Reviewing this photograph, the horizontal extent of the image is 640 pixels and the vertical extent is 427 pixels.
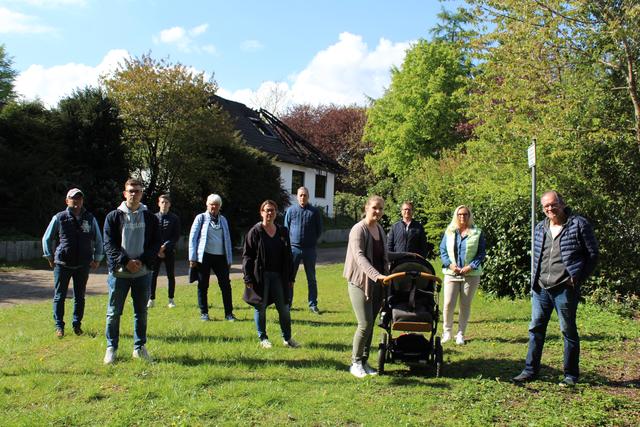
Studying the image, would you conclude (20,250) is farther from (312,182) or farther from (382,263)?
(312,182)

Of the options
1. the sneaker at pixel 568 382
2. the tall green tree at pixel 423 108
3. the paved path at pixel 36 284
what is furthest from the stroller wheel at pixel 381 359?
the tall green tree at pixel 423 108

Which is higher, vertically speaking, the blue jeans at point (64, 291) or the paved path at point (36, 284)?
the blue jeans at point (64, 291)

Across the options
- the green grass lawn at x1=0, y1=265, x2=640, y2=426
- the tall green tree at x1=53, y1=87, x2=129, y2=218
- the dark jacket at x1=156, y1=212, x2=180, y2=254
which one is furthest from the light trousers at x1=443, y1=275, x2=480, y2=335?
the tall green tree at x1=53, y1=87, x2=129, y2=218

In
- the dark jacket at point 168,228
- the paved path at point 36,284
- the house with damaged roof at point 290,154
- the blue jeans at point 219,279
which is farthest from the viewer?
the house with damaged roof at point 290,154

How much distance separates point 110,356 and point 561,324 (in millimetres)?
4867

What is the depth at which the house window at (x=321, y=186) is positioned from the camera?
133ft

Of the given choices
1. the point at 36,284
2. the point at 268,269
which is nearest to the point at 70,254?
the point at 268,269

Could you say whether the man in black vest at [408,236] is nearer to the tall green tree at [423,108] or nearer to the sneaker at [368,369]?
the sneaker at [368,369]

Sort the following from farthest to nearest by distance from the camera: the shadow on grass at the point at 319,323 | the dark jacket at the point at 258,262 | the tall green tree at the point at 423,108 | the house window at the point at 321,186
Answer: the house window at the point at 321,186, the tall green tree at the point at 423,108, the shadow on grass at the point at 319,323, the dark jacket at the point at 258,262

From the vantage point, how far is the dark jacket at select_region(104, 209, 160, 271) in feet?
20.8

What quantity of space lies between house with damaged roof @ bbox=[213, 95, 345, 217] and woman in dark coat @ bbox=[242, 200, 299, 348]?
90.3 ft

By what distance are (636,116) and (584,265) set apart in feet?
21.8

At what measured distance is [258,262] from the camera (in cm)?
711

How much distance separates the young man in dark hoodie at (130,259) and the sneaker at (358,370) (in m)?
2.30
